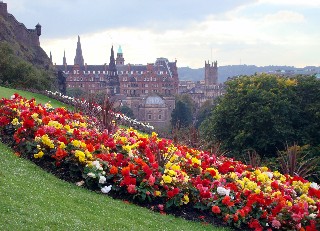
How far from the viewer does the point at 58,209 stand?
6.70 m

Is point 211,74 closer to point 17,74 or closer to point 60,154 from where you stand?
point 17,74

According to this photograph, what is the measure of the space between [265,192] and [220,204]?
1.15m

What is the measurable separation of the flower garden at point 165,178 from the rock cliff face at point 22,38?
37.3 meters

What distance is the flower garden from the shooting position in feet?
26.2

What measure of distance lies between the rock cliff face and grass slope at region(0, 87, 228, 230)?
38996 mm

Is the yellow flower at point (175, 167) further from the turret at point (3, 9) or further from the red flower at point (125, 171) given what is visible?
the turret at point (3, 9)

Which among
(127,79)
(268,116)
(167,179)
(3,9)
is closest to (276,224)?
(167,179)

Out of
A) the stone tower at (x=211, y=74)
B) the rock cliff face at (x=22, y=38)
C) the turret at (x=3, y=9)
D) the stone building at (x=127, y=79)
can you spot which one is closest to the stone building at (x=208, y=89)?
the stone tower at (x=211, y=74)

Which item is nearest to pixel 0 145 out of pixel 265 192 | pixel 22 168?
pixel 22 168

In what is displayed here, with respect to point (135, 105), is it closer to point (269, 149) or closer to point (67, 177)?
point (269, 149)

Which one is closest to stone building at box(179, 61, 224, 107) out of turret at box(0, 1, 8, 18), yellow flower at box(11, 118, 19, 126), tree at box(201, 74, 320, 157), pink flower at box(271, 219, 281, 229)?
turret at box(0, 1, 8, 18)

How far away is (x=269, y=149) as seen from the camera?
28891 mm

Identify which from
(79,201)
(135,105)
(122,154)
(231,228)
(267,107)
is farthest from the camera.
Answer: (135,105)

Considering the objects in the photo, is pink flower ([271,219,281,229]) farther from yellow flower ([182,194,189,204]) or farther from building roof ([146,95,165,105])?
building roof ([146,95,165,105])
